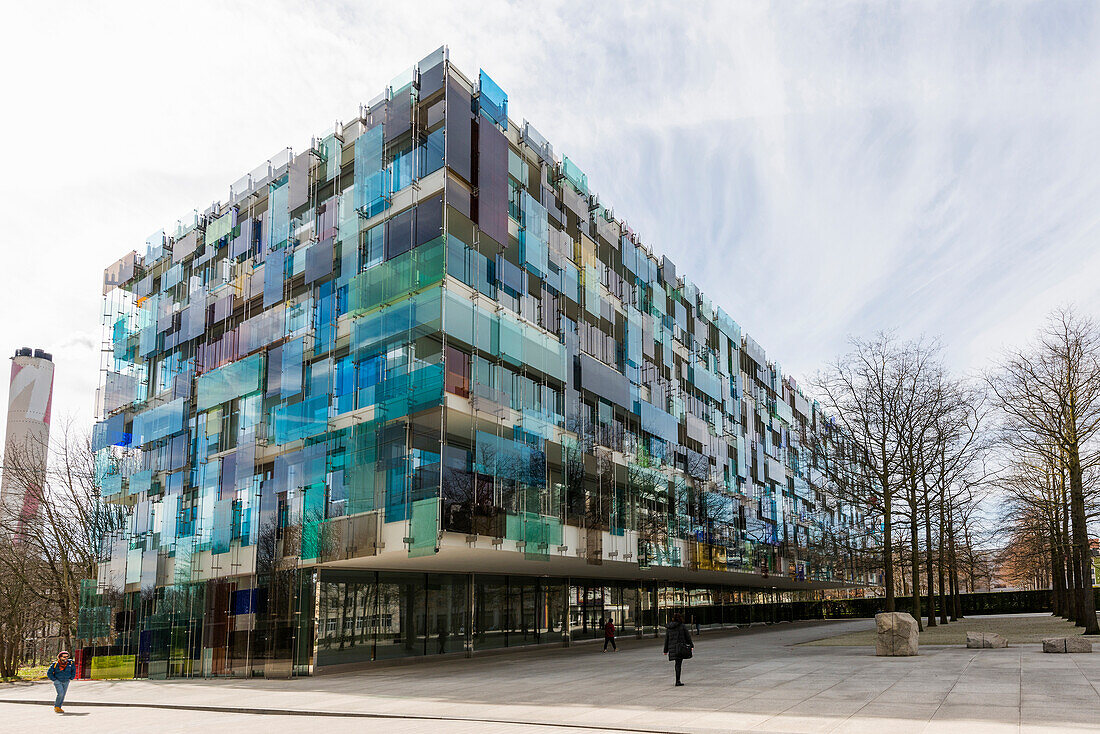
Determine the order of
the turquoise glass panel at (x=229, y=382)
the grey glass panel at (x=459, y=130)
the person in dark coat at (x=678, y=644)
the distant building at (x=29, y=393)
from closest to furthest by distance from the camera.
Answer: the person in dark coat at (x=678, y=644) < the grey glass panel at (x=459, y=130) < the turquoise glass panel at (x=229, y=382) < the distant building at (x=29, y=393)

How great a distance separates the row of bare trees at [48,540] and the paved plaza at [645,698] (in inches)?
434

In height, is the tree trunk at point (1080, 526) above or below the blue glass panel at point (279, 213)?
below

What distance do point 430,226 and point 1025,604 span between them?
63.4 m

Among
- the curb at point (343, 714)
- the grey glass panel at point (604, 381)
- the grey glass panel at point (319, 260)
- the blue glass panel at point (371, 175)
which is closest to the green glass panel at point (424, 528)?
the curb at point (343, 714)

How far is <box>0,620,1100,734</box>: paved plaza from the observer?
12352 millimetres

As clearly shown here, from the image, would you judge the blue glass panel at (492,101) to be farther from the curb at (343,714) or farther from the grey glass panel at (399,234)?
the curb at (343,714)

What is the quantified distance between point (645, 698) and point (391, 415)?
13055mm

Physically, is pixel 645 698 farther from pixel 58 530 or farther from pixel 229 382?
pixel 58 530

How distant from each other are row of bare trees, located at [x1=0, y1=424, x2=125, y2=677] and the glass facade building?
1650mm

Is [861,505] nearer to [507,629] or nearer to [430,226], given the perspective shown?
[507,629]

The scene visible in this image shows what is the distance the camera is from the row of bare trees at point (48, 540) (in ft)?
115

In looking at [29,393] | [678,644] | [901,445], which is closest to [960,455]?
[901,445]

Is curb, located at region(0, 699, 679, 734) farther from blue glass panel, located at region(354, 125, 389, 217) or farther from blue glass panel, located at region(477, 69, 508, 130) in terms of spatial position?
blue glass panel, located at region(477, 69, 508, 130)

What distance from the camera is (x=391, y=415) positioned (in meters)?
26.0
